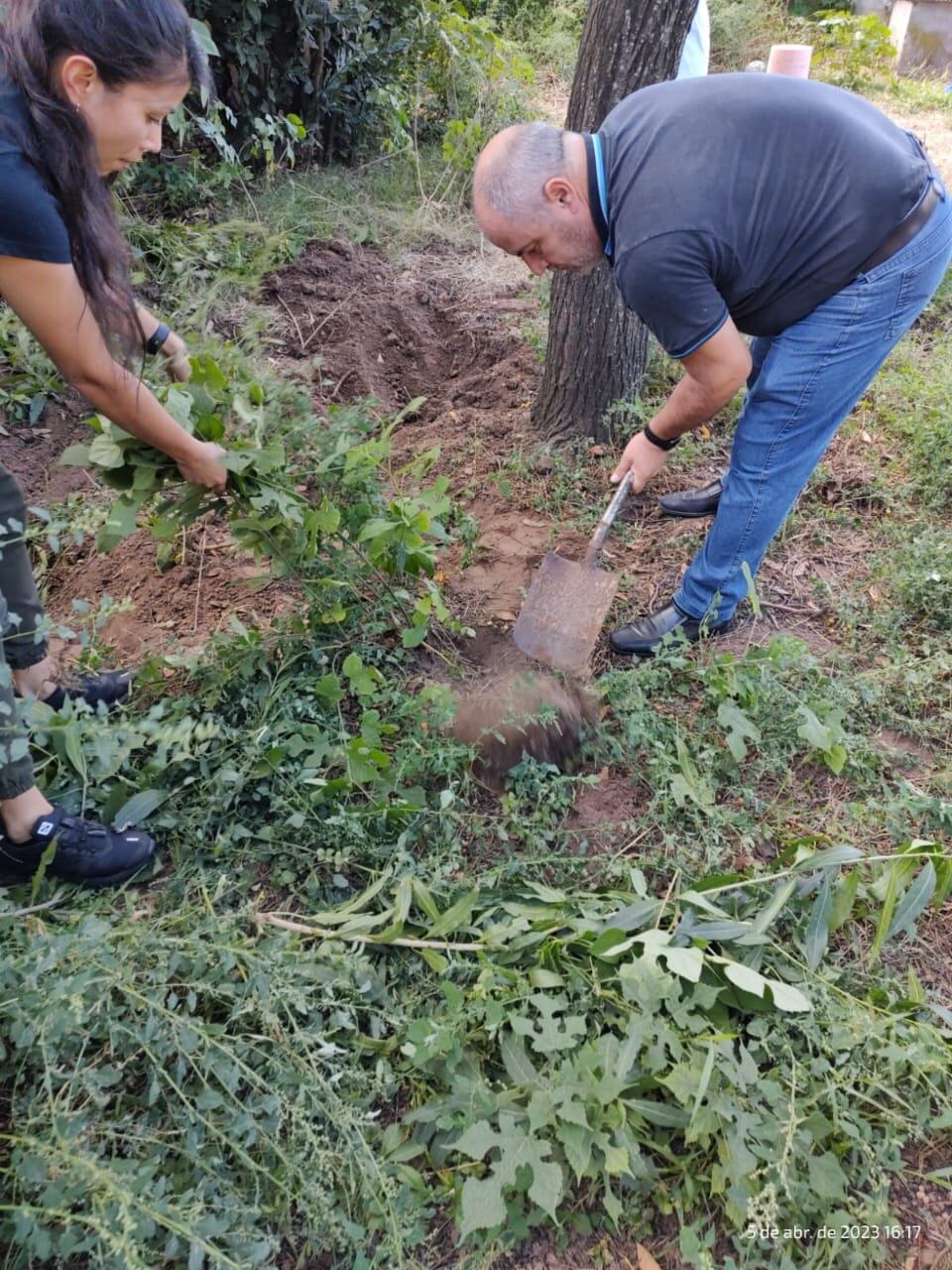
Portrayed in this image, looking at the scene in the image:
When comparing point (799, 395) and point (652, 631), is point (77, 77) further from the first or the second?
point (652, 631)

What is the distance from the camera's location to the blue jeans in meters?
2.23

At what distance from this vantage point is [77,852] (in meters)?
1.96

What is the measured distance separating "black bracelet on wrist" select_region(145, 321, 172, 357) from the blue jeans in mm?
1668

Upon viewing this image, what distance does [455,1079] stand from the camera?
1697mm

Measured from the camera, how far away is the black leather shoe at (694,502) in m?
3.25

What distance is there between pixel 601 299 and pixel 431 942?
2.55 meters

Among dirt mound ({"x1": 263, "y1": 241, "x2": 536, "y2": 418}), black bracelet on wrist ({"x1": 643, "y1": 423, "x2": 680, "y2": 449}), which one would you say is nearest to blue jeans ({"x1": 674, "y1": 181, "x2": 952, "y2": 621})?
black bracelet on wrist ({"x1": 643, "y1": 423, "x2": 680, "y2": 449})

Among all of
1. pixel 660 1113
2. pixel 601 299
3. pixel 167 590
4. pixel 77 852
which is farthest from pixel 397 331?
pixel 660 1113

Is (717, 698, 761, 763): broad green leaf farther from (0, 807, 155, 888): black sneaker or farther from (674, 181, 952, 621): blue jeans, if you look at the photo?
(0, 807, 155, 888): black sneaker

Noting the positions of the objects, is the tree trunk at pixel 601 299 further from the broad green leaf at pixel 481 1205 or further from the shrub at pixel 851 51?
the shrub at pixel 851 51

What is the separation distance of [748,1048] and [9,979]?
1.49 m

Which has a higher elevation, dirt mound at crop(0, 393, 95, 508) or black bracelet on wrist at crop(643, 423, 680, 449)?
black bracelet on wrist at crop(643, 423, 680, 449)

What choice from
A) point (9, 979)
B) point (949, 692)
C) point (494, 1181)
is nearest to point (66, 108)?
point (9, 979)

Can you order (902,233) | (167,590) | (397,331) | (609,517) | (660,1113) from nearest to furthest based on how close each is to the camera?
(660,1113)
(902,233)
(609,517)
(167,590)
(397,331)
